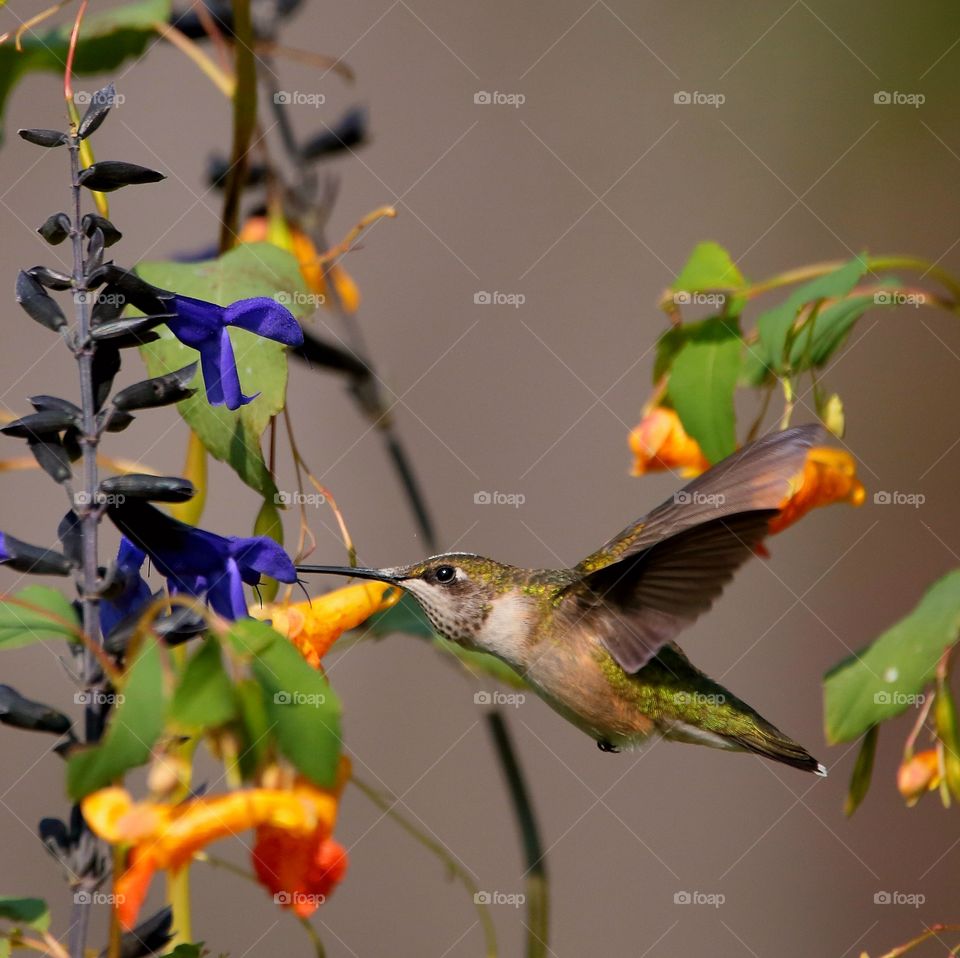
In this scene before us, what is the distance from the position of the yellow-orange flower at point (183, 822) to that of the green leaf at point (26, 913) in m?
0.15

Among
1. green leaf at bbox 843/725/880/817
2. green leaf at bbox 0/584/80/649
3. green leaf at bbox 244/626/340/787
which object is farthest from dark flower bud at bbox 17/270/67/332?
green leaf at bbox 843/725/880/817

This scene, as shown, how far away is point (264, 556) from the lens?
4.01 ft

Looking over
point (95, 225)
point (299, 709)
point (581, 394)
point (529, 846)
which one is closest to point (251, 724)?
point (299, 709)

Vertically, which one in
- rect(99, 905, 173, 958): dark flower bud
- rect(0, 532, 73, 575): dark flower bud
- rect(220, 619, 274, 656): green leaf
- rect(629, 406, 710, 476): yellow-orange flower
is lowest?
rect(99, 905, 173, 958): dark flower bud

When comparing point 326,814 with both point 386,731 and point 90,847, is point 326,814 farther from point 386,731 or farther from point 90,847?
point 386,731

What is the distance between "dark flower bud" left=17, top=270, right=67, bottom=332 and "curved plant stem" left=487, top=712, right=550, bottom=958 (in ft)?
3.00

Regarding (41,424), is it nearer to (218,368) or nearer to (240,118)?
(218,368)

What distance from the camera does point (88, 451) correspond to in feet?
3.68

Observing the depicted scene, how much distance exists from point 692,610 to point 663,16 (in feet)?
9.43

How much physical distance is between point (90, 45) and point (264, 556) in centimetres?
91

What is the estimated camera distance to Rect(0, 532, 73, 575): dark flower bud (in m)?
1.14

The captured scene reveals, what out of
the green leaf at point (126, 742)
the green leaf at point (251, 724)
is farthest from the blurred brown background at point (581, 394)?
the green leaf at point (126, 742)

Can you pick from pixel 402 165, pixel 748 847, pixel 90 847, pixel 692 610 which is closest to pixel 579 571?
pixel 692 610

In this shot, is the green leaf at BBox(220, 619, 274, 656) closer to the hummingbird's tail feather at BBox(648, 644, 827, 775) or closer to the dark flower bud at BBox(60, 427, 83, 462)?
the dark flower bud at BBox(60, 427, 83, 462)
